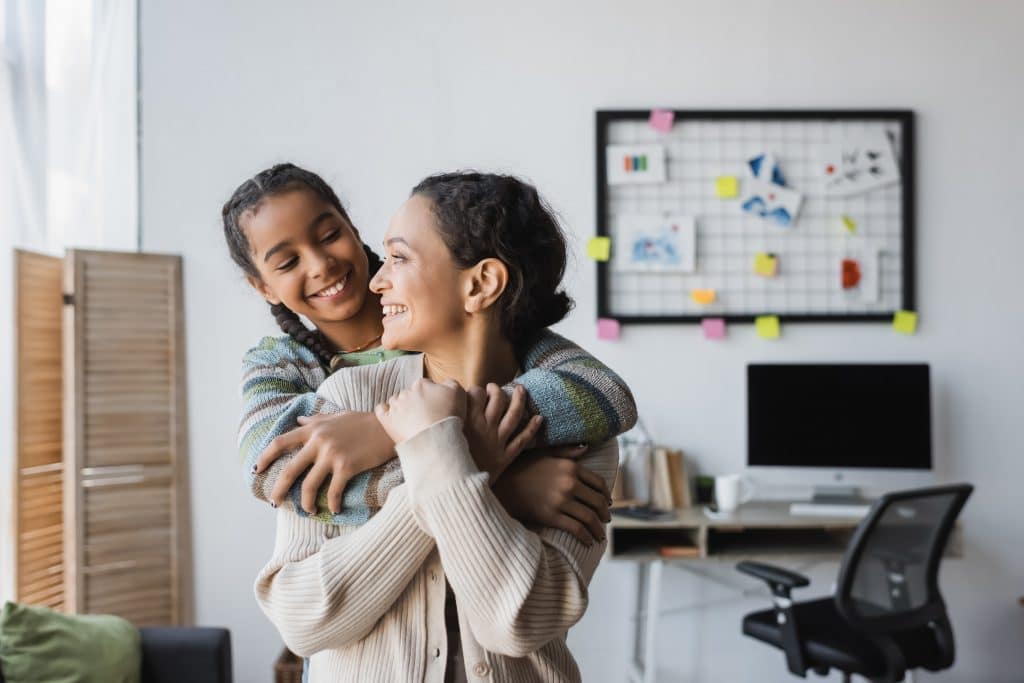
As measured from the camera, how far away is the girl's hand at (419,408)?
0.89m

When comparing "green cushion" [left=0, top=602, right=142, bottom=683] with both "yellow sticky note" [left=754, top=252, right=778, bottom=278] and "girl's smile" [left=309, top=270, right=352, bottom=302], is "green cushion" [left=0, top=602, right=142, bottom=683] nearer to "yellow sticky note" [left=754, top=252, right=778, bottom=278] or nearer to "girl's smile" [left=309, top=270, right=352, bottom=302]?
"girl's smile" [left=309, top=270, right=352, bottom=302]

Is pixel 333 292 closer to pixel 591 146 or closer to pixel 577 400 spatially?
pixel 577 400

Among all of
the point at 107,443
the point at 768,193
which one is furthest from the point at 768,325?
the point at 107,443

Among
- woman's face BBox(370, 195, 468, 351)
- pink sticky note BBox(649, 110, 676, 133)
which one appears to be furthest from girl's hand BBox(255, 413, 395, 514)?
pink sticky note BBox(649, 110, 676, 133)

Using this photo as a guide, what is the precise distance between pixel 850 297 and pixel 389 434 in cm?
298

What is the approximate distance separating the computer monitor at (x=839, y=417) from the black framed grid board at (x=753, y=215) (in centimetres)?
27

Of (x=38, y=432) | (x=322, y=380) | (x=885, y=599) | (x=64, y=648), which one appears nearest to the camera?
(x=322, y=380)

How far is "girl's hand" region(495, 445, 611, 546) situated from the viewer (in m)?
0.95

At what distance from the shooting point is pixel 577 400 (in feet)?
3.20

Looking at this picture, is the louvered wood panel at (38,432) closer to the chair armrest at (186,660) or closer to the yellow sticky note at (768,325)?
the chair armrest at (186,660)

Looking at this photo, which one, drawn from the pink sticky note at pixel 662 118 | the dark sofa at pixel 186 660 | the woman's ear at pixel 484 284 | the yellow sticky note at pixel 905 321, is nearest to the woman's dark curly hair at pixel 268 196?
the woman's ear at pixel 484 284

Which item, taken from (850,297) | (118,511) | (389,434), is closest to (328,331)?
Result: (389,434)

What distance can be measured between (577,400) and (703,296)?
102 inches

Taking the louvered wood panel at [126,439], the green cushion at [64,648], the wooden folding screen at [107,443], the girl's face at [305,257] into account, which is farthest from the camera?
the louvered wood panel at [126,439]
